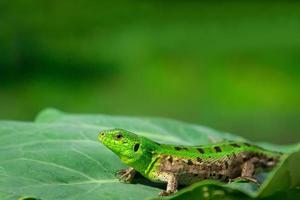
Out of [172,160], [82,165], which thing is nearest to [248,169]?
[172,160]

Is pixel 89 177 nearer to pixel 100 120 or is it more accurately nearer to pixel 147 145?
pixel 147 145

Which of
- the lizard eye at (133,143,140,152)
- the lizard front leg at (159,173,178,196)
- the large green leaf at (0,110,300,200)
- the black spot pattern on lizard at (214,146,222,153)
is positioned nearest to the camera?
the large green leaf at (0,110,300,200)

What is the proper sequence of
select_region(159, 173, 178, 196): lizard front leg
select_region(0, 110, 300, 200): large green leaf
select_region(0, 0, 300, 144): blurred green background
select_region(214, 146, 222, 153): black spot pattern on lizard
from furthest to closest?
select_region(0, 0, 300, 144): blurred green background → select_region(214, 146, 222, 153): black spot pattern on lizard → select_region(159, 173, 178, 196): lizard front leg → select_region(0, 110, 300, 200): large green leaf

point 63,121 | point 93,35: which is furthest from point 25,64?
point 63,121

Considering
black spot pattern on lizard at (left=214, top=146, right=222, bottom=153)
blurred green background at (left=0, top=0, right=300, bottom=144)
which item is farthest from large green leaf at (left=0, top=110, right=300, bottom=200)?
blurred green background at (left=0, top=0, right=300, bottom=144)

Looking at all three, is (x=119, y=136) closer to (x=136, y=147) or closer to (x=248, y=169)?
(x=136, y=147)

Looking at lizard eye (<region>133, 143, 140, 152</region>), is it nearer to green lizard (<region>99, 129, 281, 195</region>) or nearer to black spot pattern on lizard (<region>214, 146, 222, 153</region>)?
green lizard (<region>99, 129, 281, 195</region>)

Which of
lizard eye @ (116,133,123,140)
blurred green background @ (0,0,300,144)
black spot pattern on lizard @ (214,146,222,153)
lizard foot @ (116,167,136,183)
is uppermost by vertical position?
blurred green background @ (0,0,300,144)
